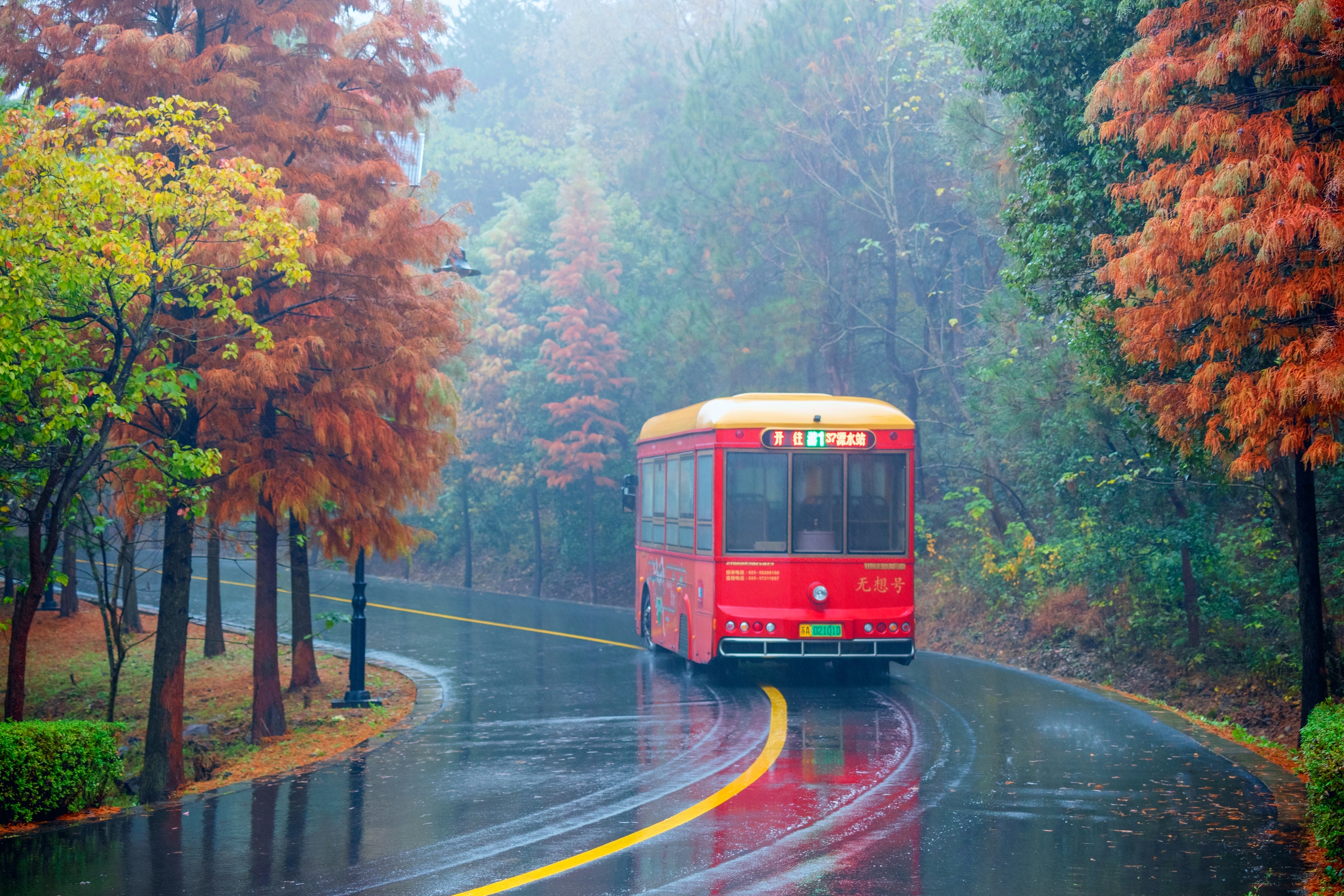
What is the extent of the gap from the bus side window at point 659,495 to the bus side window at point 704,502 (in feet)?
6.12

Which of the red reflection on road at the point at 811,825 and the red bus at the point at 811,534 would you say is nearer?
the red reflection on road at the point at 811,825

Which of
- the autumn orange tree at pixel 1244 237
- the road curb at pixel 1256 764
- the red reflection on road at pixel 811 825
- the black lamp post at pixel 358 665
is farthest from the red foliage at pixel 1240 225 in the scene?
the black lamp post at pixel 358 665

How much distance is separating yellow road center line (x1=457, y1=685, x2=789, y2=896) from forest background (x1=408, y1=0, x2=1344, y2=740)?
5686mm

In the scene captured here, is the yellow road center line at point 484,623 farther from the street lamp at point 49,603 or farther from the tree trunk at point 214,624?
the street lamp at point 49,603

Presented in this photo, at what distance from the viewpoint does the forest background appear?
47.9 ft

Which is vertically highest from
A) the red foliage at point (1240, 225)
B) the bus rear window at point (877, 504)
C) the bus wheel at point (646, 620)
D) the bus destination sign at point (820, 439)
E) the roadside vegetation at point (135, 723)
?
the red foliage at point (1240, 225)

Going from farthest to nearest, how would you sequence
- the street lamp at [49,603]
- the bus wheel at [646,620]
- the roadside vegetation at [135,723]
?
the street lamp at [49,603] → the bus wheel at [646,620] → the roadside vegetation at [135,723]

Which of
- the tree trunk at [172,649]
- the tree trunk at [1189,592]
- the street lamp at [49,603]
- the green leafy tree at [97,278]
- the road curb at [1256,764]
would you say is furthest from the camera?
the street lamp at [49,603]

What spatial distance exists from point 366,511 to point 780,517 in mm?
5071

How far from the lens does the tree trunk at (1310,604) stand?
11250mm

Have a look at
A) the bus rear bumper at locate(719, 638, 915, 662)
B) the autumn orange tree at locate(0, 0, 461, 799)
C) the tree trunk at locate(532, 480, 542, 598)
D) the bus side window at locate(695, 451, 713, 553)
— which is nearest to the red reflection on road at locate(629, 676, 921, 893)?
the bus rear bumper at locate(719, 638, 915, 662)

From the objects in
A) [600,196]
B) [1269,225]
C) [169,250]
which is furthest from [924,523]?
[169,250]

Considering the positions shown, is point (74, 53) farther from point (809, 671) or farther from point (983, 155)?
point (983, 155)

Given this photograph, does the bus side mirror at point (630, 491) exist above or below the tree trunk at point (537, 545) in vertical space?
above
